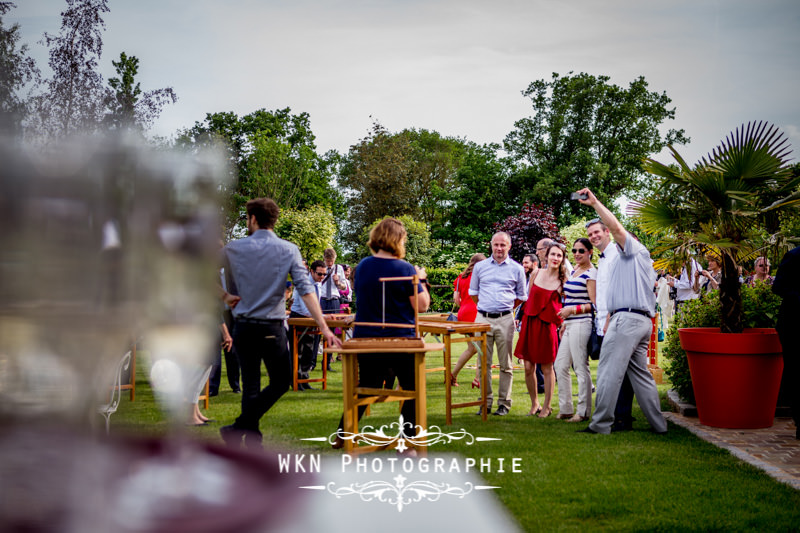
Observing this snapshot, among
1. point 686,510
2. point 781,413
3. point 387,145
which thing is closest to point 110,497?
point 686,510

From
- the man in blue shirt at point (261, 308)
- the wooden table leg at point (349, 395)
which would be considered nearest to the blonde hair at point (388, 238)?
the man in blue shirt at point (261, 308)

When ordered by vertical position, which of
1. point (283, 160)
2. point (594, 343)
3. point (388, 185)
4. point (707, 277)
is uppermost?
point (283, 160)

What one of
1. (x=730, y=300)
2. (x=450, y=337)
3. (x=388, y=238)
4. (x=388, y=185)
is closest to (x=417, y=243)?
(x=388, y=185)

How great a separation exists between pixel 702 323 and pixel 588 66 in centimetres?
3771

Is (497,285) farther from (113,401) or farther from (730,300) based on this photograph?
(113,401)

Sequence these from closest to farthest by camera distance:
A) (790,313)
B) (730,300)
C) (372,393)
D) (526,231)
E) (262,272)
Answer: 1. (262,272)
2. (372,393)
3. (790,313)
4. (730,300)
5. (526,231)

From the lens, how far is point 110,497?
19.5 inches

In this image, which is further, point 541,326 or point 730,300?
point 541,326

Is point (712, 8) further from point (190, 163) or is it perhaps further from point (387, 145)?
point (387, 145)

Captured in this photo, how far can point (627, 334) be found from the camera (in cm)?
581

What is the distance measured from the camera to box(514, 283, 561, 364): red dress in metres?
6.93

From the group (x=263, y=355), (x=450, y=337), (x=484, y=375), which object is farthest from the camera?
(x=484, y=375)

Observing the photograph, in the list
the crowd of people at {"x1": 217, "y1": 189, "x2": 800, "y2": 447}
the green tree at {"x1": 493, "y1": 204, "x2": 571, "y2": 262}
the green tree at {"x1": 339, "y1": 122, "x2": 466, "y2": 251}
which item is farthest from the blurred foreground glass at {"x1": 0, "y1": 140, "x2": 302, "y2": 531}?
the green tree at {"x1": 339, "y1": 122, "x2": 466, "y2": 251}

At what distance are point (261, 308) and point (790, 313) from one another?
470 cm
